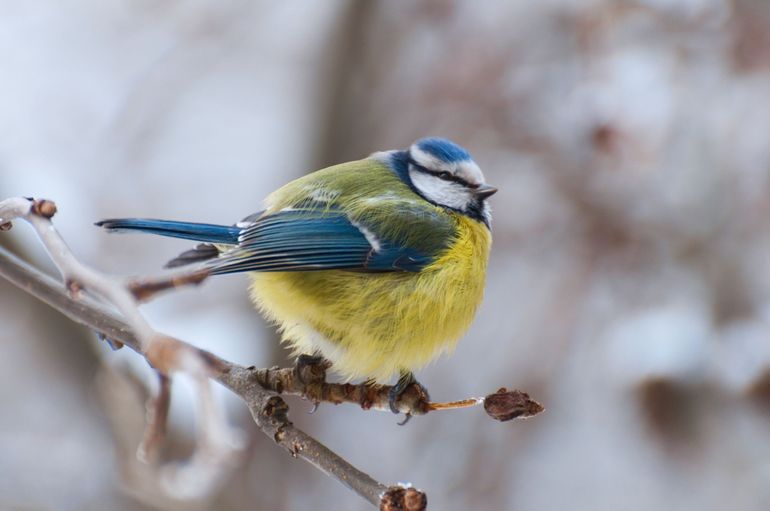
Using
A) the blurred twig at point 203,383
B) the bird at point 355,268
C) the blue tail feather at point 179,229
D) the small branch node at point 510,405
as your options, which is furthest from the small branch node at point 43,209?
the small branch node at point 510,405

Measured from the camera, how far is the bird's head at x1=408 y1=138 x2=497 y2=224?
2178 mm

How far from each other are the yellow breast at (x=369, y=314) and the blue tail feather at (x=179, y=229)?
0.14m

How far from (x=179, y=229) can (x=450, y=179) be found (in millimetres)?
804

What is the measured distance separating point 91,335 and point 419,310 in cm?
160

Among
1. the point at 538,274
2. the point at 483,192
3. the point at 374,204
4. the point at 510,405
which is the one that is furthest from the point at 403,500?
the point at 538,274

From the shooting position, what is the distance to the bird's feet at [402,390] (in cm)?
163

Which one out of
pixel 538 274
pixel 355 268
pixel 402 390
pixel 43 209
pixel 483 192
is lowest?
pixel 538 274

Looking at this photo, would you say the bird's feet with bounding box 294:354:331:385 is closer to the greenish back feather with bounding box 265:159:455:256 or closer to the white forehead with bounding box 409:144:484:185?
the greenish back feather with bounding box 265:159:455:256

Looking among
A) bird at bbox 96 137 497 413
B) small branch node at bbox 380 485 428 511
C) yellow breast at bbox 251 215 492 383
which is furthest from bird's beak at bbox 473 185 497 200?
small branch node at bbox 380 485 428 511

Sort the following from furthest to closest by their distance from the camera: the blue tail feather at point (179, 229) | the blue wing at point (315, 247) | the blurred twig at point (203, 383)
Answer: the blue wing at point (315, 247) < the blue tail feather at point (179, 229) < the blurred twig at point (203, 383)

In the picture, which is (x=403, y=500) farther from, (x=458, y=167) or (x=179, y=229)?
(x=458, y=167)

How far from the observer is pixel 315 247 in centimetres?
182

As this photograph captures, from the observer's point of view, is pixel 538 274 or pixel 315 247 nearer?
pixel 315 247

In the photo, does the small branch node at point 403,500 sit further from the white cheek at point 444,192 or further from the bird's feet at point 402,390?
the white cheek at point 444,192
